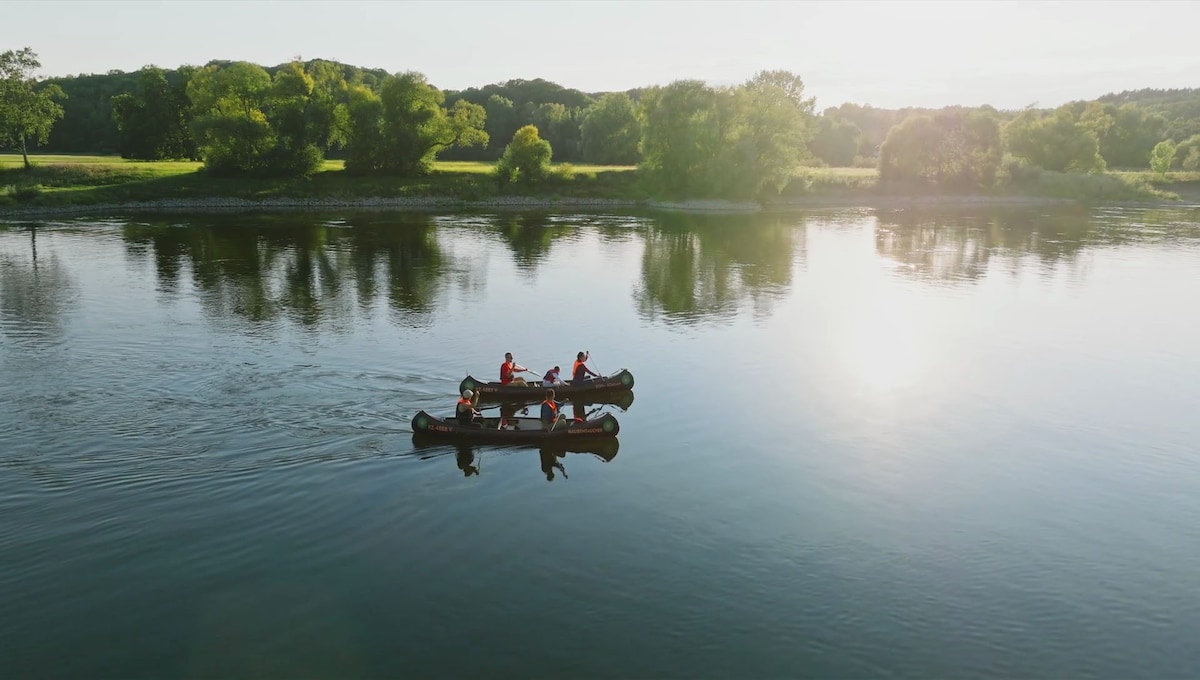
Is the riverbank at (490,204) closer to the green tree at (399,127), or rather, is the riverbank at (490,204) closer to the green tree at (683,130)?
the green tree at (683,130)

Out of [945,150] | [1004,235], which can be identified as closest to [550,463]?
[1004,235]

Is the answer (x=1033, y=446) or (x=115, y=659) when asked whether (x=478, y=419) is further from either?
(x=1033, y=446)

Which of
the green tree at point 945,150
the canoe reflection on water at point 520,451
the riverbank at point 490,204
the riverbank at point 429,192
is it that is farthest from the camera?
the green tree at point 945,150

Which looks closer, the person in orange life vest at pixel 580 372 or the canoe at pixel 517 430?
the canoe at pixel 517 430

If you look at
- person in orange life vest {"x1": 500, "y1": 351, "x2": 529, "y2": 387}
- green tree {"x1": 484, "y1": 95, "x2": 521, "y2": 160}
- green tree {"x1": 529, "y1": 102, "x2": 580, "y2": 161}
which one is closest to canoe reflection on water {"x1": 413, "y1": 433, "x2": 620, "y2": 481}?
person in orange life vest {"x1": 500, "y1": 351, "x2": 529, "y2": 387}

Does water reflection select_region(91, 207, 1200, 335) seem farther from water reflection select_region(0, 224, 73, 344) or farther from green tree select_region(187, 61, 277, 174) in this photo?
green tree select_region(187, 61, 277, 174)

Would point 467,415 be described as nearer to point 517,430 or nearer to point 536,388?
point 517,430

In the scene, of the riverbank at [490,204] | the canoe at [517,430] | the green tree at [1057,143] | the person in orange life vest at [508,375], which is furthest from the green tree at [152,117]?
the green tree at [1057,143]
